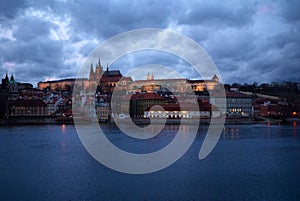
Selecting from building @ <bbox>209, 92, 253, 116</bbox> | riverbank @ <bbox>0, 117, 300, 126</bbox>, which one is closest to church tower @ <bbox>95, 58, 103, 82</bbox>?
riverbank @ <bbox>0, 117, 300, 126</bbox>

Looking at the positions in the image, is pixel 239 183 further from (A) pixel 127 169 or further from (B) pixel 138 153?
(B) pixel 138 153

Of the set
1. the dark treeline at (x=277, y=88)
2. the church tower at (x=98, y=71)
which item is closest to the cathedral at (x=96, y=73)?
the church tower at (x=98, y=71)

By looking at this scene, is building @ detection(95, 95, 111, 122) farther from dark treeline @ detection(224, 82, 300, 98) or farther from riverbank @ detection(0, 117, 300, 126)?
dark treeline @ detection(224, 82, 300, 98)

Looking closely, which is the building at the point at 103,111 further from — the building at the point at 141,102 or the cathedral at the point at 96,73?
the cathedral at the point at 96,73

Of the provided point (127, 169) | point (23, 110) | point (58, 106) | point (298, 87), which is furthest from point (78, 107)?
point (298, 87)

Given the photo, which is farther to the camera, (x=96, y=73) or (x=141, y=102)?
(x=96, y=73)

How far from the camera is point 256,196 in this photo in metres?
10.1

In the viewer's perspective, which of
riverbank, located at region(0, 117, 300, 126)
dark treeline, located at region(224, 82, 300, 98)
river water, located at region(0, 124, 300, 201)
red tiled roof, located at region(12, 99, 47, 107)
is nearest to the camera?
river water, located at region(0, 124, 300, 201)

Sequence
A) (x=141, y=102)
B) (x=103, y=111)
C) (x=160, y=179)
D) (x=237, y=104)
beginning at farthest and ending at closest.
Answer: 1. (x=237, y=104)
2. (x=141, y=102)
3. (x=103, y=111)
4. (x=160, y=179)

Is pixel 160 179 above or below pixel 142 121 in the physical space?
below

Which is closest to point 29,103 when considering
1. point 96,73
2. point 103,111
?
point 103,111

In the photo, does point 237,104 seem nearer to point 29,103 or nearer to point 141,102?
point 141,102

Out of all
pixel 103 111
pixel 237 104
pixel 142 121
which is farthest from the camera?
pixel 237 104

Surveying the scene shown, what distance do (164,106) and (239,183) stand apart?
151 feet
